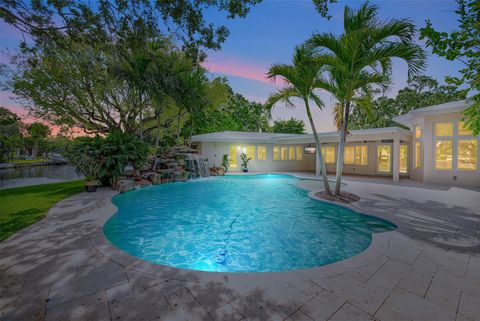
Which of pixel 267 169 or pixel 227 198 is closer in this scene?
pixel 227 198

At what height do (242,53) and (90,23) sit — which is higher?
(242,53)

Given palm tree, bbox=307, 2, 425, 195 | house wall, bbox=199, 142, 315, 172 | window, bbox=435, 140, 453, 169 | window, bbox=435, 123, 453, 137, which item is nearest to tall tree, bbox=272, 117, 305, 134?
house wall, bbox=199, 142, 315, 172

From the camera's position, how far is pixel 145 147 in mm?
10625

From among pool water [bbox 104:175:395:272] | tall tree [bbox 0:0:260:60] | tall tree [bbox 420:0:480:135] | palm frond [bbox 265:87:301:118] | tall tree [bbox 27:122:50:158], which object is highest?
tall tree [bbox 27:122:50:158]

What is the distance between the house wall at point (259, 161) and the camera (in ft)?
56.4

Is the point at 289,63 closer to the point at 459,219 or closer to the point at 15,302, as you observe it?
the point at 459,219

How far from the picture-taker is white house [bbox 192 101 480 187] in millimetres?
9789

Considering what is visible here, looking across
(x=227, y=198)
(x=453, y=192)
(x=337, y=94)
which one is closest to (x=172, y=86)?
(x=227, y=198)

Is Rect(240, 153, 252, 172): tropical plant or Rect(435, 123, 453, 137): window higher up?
Rect(435, 123, 453, 137): window

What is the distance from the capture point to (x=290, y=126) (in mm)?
37000

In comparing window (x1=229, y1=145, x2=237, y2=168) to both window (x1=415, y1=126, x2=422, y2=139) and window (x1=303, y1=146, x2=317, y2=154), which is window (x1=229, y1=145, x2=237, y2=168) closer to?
window (x1=303, y1=146, x2=317, y2=154)

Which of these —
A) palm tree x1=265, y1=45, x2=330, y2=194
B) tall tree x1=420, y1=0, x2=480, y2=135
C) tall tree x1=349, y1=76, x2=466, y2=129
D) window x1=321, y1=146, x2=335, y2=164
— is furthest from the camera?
tall tree x1=349, y1=76, x2=466, y2=129

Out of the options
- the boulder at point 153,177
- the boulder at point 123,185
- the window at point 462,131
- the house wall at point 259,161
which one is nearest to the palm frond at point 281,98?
the boulder at point 123,185

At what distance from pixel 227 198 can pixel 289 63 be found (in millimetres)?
5580
